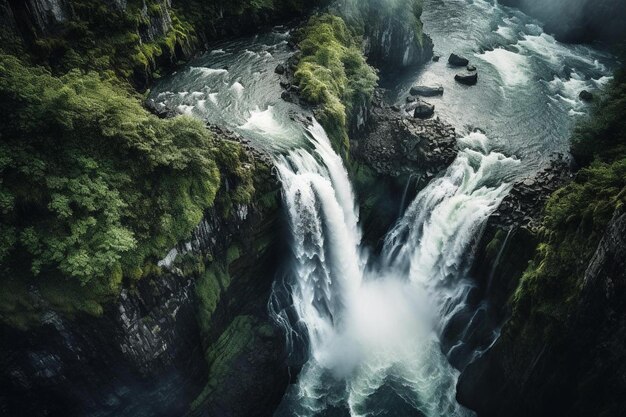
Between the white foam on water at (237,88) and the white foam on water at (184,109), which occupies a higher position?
the white foam on water at (184,109)

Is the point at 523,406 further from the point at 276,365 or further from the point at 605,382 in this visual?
the point at 276,365

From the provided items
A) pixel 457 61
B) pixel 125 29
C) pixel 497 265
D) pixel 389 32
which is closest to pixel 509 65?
pixel 457 61

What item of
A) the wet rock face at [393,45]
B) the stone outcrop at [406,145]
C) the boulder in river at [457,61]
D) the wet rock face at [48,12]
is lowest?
the stone outcrop at [406,145]

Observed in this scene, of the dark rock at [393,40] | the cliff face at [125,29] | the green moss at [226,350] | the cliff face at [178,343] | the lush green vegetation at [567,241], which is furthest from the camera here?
the dark rock at [393,40]

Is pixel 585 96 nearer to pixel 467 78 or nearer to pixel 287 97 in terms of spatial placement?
pixel 467 78

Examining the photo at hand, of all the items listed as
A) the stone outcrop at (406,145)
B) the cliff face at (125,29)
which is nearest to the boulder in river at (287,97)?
the stone outcrop at (406,145)

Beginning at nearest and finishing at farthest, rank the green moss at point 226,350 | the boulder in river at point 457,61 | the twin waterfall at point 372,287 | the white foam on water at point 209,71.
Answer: the green moss at point 226,350, the twin waterfall at point 372,287, the white foam on water at point 209,71, the boulder in river at point 457,61

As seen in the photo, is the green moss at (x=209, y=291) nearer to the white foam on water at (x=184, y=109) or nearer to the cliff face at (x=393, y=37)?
the white foam on water at (x=184, y=109)

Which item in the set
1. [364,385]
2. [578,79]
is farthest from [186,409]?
[578,79]

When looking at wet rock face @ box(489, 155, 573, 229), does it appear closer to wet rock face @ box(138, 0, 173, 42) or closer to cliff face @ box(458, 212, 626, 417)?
cliff face @ box(458, 212, 626, 417)
